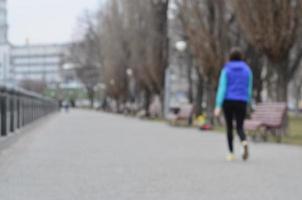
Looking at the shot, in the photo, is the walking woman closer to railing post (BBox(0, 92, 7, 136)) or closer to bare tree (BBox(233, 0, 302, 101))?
railing post (BBox(0, 92, 7, 136))

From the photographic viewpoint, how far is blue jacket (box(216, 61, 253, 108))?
13086 mm

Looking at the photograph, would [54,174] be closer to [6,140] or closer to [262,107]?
[6,140]

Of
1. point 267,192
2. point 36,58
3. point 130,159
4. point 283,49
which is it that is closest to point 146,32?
point 283,49

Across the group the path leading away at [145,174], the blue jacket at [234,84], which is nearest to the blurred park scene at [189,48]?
the path leading away at [145,174]

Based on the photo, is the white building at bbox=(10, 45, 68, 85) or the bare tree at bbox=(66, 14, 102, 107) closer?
the bare tree at bbox=(66, 14, 102, 107)

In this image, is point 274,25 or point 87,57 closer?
point 274,25

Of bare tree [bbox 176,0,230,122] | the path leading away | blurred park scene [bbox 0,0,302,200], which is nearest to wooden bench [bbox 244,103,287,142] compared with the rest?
blurred park scene [bbox 0,0,302,200]

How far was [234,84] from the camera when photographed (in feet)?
43.1

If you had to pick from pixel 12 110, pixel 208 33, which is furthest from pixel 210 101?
pixel 12 110

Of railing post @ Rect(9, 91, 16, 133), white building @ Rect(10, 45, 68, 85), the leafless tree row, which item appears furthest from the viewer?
white building @ Rect(10, 45, 68, 85)

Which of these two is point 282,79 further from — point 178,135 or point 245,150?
point 245,150

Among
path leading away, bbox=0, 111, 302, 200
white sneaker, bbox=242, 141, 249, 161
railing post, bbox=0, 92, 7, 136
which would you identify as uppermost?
railing post, bbox=0, 92, 7, 136

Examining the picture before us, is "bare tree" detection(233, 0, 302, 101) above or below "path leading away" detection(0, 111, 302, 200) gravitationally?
above

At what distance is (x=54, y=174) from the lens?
34.1 ft
